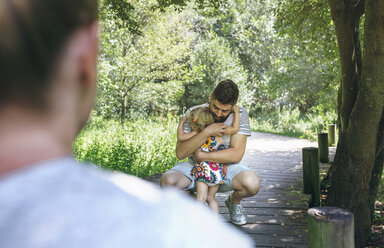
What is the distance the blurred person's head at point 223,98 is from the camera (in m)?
3.66

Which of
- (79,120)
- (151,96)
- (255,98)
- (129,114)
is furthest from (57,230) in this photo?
(255,98)

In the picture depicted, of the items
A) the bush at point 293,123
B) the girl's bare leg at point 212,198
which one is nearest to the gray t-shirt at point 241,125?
the girl's bare leg at point 212,198

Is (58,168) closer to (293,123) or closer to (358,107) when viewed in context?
(358,107)

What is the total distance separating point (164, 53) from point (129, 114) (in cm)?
389

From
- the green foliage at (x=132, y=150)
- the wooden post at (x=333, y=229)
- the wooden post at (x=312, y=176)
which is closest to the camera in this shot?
the wooden post at (x=333, y=229)

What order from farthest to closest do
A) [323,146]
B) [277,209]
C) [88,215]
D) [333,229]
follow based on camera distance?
1. [323,146]
2. [277,209]
3. [333,229]
4. [88,215]

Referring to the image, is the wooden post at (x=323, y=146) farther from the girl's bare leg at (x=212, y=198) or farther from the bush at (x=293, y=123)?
the girl's bare leg at (x=212, y=198)

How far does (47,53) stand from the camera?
0.47 m

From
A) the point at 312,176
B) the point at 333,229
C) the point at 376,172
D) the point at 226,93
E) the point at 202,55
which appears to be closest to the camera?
the point at 333,229

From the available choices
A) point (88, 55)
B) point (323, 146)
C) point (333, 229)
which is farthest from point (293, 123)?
point (88, 55)

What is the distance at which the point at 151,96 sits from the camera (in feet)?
45.9

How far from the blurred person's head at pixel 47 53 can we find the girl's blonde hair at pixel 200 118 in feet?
10.9

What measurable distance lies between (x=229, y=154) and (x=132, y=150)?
423 centimetres

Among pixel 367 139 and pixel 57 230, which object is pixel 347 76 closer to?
pixel 367 139
